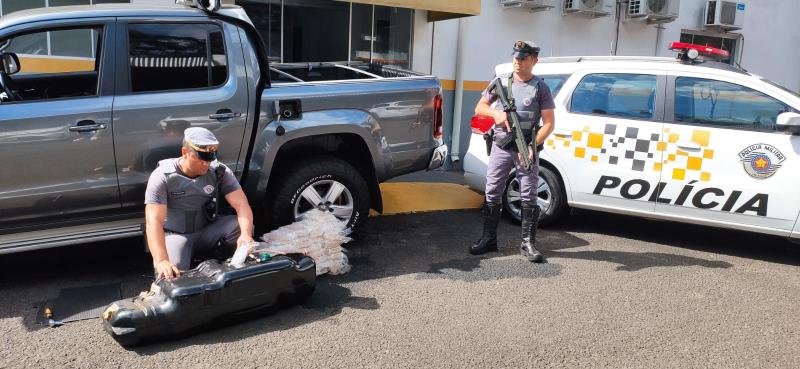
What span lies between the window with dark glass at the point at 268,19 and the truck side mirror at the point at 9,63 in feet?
14.7

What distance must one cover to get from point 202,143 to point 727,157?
4.06m

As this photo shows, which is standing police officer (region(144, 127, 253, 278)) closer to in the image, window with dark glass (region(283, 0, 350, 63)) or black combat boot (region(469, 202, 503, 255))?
black combat boot (region(469, 202, 503, 255))

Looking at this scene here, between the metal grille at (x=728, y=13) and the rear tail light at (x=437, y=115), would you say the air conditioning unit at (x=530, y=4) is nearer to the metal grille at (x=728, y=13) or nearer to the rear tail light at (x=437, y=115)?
the metal grille at (x=728, y=13)

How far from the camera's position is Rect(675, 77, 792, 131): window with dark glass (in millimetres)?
5082

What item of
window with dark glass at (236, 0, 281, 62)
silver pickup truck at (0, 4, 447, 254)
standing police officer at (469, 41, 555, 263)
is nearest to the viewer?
silver pickup truck at (0, 4, 447, 254)

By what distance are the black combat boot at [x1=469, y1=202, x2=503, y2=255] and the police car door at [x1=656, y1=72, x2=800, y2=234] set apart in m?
1.45

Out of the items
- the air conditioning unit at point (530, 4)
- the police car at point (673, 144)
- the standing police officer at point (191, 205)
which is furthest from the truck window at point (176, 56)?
the air conditioning unit at point (530, 4)

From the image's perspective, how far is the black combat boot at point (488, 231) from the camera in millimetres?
5075

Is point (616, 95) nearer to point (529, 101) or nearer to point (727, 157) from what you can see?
point (727, 157)

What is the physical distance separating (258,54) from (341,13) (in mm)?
4995

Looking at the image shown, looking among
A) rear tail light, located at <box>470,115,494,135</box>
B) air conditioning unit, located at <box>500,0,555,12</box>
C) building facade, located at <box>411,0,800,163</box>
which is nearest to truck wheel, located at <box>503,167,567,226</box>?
rear tail light, located at <box>470,115,494,135</box>

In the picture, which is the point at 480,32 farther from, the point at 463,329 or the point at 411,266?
the point at 463,329

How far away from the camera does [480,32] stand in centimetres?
990

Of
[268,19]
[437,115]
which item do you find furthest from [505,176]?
[268,19]
